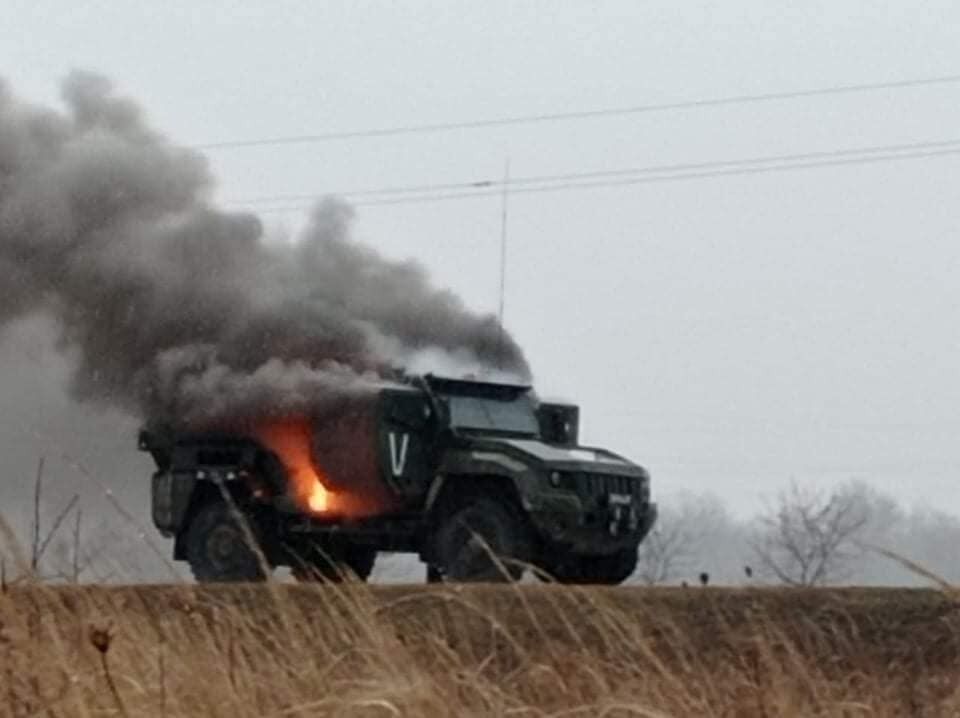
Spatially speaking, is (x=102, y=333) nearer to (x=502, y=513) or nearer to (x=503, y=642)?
(x=502, y=513)

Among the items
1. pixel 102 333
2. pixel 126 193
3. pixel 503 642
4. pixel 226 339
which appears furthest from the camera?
pixel 126 193

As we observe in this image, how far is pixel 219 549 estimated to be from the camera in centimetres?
2058

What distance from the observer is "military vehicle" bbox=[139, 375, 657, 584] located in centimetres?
1889

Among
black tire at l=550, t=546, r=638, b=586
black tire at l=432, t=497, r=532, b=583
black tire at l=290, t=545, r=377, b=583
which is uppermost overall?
black tire at l=432, t=497, r=532, b=583

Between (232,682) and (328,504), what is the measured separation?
584 inches

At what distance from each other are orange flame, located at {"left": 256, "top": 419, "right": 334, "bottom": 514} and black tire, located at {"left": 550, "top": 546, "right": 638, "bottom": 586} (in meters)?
2.32

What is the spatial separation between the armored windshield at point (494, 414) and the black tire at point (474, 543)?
0.84m

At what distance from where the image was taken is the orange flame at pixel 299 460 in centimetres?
2008

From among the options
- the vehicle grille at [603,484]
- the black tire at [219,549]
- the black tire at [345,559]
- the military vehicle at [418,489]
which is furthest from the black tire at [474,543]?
the black tire at [219,549]

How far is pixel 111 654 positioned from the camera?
20.2 feet

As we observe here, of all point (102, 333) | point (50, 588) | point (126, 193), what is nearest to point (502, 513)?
point (102, 333)

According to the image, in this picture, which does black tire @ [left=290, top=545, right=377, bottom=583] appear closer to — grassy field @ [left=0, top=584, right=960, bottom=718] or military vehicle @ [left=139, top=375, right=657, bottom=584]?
military vehicle @ [left=139, top=375, right=657, bottom=584]

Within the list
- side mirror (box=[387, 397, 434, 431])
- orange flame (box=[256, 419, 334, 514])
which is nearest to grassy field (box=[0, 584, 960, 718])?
side mirror (box=[387, 397, 434, 431])

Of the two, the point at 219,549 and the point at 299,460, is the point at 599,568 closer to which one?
the point at 299,460
